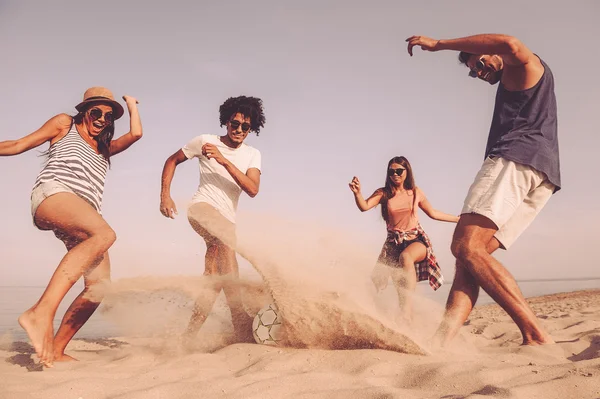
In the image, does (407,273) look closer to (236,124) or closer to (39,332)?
(236,124)

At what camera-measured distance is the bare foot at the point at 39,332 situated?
2938mm

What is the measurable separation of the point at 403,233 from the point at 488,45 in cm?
260

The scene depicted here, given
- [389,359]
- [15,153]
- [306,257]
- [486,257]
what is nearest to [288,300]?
[306,257]

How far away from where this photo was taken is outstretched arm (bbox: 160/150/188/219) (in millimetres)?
4410

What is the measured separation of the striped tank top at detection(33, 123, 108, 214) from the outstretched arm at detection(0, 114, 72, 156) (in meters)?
0.07

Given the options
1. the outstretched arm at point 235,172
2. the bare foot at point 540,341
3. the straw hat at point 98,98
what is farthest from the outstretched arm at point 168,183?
the bare foot at point 540,341

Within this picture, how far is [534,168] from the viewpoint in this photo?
125 inches

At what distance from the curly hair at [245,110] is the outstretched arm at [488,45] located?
80.4 inches

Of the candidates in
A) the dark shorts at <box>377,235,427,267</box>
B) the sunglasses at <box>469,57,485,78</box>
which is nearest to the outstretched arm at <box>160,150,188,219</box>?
the dark shorts at <box>377,235,427,267</box>

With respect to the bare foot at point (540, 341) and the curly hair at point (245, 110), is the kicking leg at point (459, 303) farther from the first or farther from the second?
the curly hair at point (245, 110)

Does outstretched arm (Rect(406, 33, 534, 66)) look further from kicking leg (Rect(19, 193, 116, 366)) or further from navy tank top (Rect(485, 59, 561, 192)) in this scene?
kicking leg (Rect(19, 193, 116, 366))

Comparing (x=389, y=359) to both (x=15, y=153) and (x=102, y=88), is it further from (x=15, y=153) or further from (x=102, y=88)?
(x=102, y=88)

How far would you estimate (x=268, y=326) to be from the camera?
12.2 ft

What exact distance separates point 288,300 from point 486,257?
1.48m
